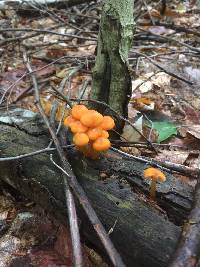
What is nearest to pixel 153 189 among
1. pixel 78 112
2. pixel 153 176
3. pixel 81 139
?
pixel 153 176

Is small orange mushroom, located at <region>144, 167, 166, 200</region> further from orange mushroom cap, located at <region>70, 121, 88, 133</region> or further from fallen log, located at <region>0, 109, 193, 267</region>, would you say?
orange mushroom cap, located at <region>70, 121, 88, 133</region>

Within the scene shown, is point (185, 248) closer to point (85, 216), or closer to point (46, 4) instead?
point (85, 216)

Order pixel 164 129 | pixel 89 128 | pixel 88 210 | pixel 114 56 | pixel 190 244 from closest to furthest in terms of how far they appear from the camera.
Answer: pixel 190 244 < pixel 88 210 < pixel 89 128 < pixel 114 56 < pixel 164 129

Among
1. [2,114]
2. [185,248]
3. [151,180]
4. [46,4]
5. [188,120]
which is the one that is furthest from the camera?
[46,4]

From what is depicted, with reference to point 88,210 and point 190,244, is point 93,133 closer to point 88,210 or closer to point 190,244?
point 88,210

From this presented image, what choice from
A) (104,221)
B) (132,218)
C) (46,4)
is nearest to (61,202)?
(104,221)

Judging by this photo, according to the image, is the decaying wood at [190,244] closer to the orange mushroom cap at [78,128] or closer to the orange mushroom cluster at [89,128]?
the orange mushroom cluster at [89,128]

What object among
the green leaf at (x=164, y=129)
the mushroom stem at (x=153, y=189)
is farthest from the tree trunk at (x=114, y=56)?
the mushroom stem at (x=153, y=189)
